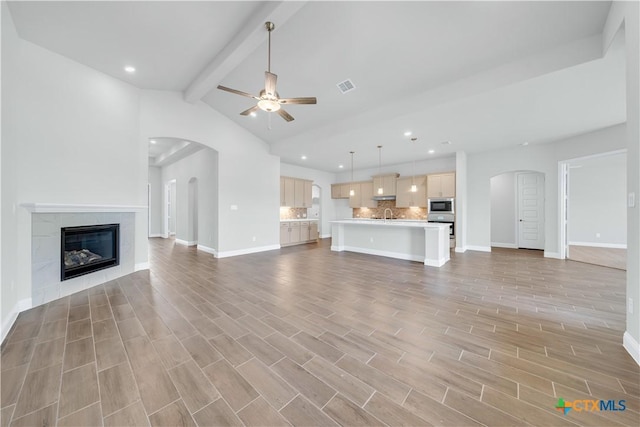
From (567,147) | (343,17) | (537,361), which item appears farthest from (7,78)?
(567,147)

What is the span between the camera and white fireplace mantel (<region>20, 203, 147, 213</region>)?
2.83 metres

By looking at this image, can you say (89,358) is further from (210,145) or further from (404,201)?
(404,201)

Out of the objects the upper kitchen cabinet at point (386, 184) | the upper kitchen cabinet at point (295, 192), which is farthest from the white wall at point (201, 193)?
the upper kitchen cabinet at point (386, 184)

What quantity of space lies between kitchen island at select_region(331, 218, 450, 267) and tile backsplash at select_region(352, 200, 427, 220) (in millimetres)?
2327

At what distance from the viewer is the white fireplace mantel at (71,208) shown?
283 cm

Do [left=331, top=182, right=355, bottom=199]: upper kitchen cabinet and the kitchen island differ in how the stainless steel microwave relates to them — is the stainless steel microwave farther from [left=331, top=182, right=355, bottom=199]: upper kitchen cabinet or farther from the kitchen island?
[left=331, top=182, right=355, bottom=199]: upper kitchen cabinet

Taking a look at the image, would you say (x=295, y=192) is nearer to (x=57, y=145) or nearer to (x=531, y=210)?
(x=57, y=145)

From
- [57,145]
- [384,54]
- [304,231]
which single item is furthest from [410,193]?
[57,145]

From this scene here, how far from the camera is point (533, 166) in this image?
6.00 metres

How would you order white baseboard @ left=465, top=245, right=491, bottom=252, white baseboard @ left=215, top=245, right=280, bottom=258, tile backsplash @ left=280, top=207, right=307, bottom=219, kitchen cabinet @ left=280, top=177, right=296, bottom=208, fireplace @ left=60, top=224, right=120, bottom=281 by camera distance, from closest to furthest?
fireplace @ left=60, top=224, right=120, bottom=281, white baseboard @ left=215, top=245, right=280, bottom=258, white baseboard @ left=465, top=245, right=491, bottom=252, kitchen cabinet @ left=280, top=177, right=296, bottom=208, tile backsplash @ left=280, top=207, right=307, bottom=219

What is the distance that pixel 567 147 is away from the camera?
213 inches

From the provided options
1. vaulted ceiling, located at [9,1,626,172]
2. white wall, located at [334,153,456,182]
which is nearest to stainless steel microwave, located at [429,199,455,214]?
white wall, located at [334,153,456,182]

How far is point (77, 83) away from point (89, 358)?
3.98 m

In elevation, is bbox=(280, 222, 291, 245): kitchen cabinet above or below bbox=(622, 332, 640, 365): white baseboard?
above
